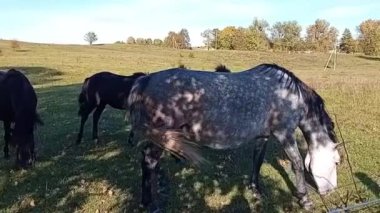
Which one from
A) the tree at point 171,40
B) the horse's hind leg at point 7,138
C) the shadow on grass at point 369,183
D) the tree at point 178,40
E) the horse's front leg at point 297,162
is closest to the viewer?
the horse's front leg at point 297,162

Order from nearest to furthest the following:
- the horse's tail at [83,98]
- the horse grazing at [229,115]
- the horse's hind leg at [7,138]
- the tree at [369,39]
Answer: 1. the horse grazing at [229,115]
2. the horse's hind leg at [7,138]
3. the horse's tail at [83,98]
4. the tree at [369,39]

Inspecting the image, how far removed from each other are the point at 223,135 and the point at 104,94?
5.81 m

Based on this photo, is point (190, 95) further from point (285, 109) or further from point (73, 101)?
point (73, 101)

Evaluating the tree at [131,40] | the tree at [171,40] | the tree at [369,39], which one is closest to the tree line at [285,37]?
the tree at [369,39]

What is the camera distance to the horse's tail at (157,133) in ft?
18.9

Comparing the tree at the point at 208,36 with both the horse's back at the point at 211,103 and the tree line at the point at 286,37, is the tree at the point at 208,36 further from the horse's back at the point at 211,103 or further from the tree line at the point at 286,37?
the horse's back at the point at 211,103

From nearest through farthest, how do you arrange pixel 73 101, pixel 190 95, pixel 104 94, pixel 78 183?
pixel 190 95 < pixel 78 183 < pixel 104 94 < pixel 73 101

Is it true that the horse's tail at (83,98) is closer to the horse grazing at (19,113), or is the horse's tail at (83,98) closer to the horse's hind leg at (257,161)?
the horse grazing at (19,113)

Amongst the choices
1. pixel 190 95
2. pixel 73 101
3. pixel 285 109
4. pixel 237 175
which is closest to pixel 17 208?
pixel 190 95

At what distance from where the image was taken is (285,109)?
7016 millimetres

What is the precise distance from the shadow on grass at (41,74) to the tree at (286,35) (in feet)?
248

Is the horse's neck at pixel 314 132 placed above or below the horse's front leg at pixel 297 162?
above

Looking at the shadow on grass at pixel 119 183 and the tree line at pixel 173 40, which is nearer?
the shadow on grass at pixel 119 183

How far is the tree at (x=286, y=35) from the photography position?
107500 mm
